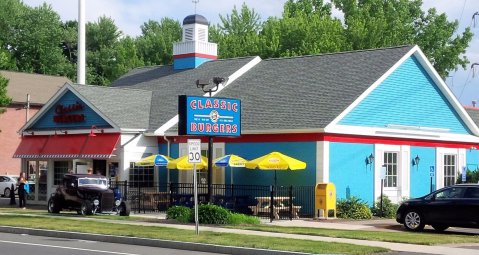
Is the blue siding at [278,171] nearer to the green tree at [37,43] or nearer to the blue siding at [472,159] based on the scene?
the blue siding at [472,159]

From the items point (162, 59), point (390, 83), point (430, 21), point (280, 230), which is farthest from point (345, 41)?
point (280, 230)

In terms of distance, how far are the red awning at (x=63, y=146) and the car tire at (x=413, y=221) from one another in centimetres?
1540

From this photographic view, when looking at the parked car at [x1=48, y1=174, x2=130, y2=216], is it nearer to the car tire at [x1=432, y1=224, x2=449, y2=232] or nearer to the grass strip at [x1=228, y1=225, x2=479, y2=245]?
the grass strip at [x1=228, y1=225, x2=479, y2=245]

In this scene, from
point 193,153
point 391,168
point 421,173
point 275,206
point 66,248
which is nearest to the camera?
point 66,248

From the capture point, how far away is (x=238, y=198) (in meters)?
31.3

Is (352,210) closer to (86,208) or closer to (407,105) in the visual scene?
(407,105)

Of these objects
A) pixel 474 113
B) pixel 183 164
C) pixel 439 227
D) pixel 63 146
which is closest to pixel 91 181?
pixel 183 164

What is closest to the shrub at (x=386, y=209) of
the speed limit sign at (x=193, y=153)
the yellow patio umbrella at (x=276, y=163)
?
the yellow patio umbrella at (x=276, y=163)

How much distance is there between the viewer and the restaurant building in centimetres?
3183

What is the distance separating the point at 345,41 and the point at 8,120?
2548 cm

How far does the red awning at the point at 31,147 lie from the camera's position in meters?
38.0

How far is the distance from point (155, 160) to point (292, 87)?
259 inches

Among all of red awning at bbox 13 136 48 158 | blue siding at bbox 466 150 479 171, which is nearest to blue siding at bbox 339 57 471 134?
blue siding at bbox 466 150 479 171

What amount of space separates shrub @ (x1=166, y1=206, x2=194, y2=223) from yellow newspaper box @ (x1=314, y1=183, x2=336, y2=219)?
4822mm
